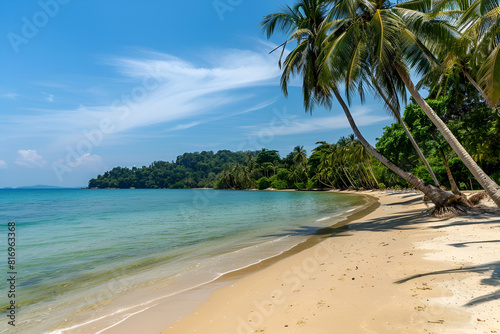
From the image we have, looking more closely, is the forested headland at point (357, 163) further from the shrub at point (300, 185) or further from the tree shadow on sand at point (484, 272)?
the tree shadow on sand at point (484, 272)

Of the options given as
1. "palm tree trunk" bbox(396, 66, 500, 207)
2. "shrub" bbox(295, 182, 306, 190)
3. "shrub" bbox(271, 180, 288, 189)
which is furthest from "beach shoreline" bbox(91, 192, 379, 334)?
"shrub" bbox(271, 180, 288, 189)

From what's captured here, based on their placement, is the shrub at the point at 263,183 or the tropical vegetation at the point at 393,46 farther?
the shrub at the point at 263,183

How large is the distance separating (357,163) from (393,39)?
1867 inches

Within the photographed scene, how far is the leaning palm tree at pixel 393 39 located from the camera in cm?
918

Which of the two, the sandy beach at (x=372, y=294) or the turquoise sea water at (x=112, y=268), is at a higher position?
the sandy beach at (x=372, y=294)

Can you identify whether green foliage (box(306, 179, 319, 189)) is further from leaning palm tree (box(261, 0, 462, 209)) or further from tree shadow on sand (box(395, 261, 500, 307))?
tree shadow on sand (box(395, 261, 500, 307))

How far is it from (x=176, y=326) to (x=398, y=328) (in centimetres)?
297

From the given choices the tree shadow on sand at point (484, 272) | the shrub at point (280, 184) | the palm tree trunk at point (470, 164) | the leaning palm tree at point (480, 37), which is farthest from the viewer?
the shrub at point (280, 184)

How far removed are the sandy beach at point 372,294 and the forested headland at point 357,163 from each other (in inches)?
313

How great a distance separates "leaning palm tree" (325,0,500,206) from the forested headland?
5.13 m

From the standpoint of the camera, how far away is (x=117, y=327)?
4434mm

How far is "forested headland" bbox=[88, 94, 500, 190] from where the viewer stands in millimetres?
14055

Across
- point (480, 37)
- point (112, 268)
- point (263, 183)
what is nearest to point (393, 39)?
point (480, 37)

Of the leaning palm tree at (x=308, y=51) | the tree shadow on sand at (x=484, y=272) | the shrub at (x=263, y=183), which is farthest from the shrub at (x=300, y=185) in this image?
the tree shadow on sand at (x=484, y=272)
